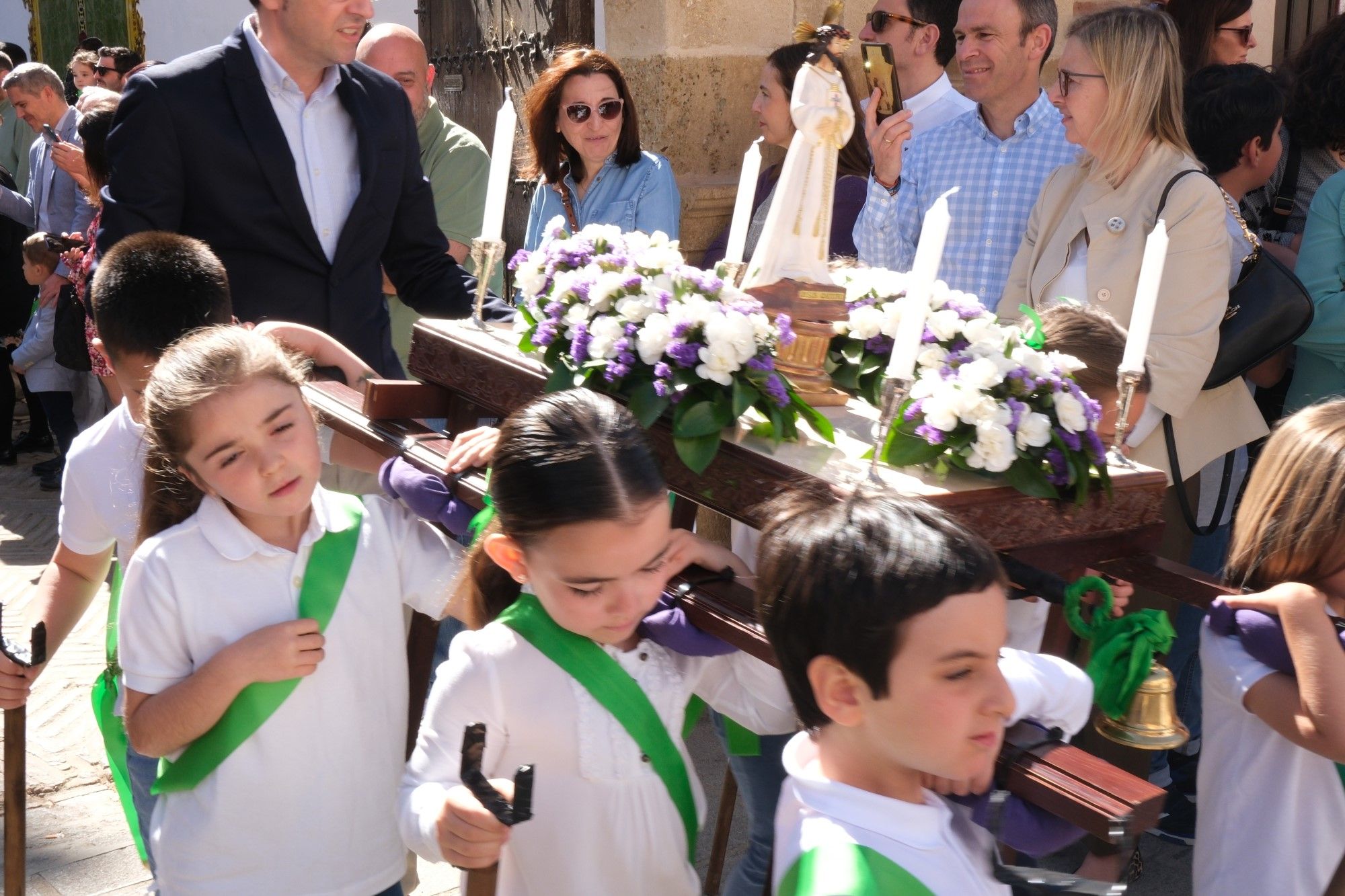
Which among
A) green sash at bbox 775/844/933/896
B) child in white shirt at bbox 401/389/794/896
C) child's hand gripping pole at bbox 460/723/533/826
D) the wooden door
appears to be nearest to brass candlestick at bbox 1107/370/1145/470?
child in white shirt at bbox 401/389/794/896

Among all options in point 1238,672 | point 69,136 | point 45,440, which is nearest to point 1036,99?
point 1238,672

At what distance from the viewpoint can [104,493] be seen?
7.89 ft

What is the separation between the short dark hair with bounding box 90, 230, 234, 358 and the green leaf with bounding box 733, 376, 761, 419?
3.82 ft

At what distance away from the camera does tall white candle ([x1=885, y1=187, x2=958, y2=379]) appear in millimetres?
1726

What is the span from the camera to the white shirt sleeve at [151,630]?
1.98 metres

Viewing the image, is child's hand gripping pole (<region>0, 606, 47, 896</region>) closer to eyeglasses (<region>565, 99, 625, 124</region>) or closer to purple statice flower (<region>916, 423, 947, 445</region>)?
purple statice flower (<region>916, 423, 947, 445</region>)

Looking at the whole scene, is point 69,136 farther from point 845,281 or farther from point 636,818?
point 636,818

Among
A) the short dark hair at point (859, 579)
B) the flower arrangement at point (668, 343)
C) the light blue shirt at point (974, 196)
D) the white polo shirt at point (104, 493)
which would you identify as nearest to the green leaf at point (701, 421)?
the flower arrangement at point (668, 343)

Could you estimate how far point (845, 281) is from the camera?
238 cm

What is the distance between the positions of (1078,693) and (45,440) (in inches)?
325

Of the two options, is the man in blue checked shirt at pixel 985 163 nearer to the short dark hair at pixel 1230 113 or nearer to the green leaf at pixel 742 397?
the short dark hair at pixel 1230 113

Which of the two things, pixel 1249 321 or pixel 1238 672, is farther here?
pixel 1249 321

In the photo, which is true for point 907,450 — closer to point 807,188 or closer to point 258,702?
point 807,188

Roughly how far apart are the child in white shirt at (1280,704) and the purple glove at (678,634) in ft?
2.55
